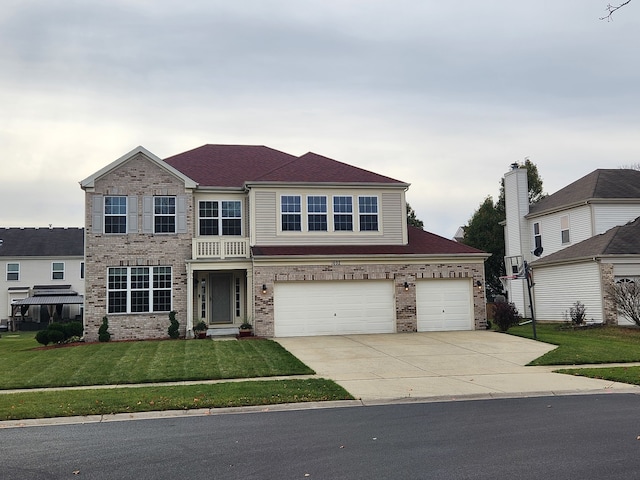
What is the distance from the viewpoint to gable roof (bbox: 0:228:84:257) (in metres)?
44.8

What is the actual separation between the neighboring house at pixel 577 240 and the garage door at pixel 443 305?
614 cm

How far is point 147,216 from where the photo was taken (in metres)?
23.9

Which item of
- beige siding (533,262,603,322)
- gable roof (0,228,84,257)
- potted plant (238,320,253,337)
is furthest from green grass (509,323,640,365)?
gable roof (0,228,84,257)

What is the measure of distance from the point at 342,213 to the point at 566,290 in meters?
11.9

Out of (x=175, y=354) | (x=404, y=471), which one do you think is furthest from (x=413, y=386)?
(x=175, y=354)

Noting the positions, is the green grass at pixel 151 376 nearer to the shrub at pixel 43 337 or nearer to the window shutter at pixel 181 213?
the shrub at pixel 43 337

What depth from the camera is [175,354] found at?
1800 centimetres

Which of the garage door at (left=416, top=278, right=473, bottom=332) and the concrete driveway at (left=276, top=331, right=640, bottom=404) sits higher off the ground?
the garage door at (left=416, top=278, right=473, bottom=332)

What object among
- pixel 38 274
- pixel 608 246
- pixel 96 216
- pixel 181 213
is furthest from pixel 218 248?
pixel 38 274

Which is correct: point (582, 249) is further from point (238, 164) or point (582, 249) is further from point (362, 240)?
point (238, 164)

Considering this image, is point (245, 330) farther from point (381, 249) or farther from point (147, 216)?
point (381, 249)

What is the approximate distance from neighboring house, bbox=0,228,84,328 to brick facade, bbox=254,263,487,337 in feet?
80.6

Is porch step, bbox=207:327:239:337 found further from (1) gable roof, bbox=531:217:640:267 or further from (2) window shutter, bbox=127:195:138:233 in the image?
(1) gable roof, bbox=531:217:640:267

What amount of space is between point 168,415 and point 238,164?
1828cm
